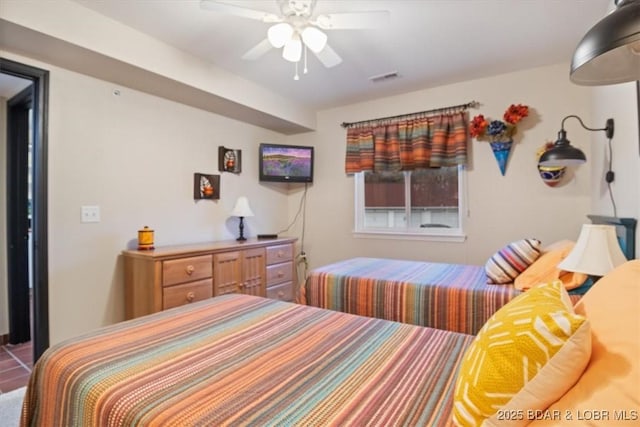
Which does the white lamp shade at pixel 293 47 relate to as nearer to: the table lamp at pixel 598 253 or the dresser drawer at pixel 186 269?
the dresser drawer at pixel 186 269

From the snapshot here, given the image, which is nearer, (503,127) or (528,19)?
(528,19)

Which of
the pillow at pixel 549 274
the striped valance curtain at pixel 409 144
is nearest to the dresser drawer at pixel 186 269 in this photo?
the striped valance curtain at pixel 409 144

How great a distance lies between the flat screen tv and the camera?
395 cm

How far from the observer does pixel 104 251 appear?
8.48ft

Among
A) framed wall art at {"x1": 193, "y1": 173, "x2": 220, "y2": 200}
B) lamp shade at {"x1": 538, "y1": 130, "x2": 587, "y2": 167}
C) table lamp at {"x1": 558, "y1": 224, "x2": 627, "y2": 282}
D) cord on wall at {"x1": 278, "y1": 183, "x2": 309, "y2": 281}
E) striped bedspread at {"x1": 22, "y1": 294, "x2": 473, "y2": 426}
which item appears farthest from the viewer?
cord on wall at {"x1": 278, "y1": 183, "x2": 309, "y2": 281}

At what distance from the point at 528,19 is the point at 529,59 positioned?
0.73 metres

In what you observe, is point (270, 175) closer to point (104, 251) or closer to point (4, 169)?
point (104, 251)

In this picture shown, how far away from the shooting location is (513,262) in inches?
84.4

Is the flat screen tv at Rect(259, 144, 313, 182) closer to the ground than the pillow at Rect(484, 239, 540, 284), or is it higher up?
higher up

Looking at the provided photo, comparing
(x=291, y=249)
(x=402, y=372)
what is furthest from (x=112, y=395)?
(x=291, y=249)

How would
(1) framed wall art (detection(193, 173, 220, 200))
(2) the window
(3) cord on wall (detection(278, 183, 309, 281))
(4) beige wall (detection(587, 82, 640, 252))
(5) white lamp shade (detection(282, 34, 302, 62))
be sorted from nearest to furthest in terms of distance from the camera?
1. (4) beige wall (detection(587, 82, 640, 252))
2. (5) white lamp shade (detection(282, 34, 302, 62))
3. (1) framed wall art (detection(193, 173, 220, 200))
4. (2) the window
5. (3) cord on wall (detection(278, 183, 309, 281))

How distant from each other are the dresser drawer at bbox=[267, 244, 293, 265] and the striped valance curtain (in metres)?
1.20

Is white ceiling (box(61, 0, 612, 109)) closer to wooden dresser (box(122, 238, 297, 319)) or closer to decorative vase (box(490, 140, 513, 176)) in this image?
decorative vase (box(490, 140, 513, 176))

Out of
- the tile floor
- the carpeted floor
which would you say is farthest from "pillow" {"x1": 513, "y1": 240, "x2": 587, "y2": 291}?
the tile floor
